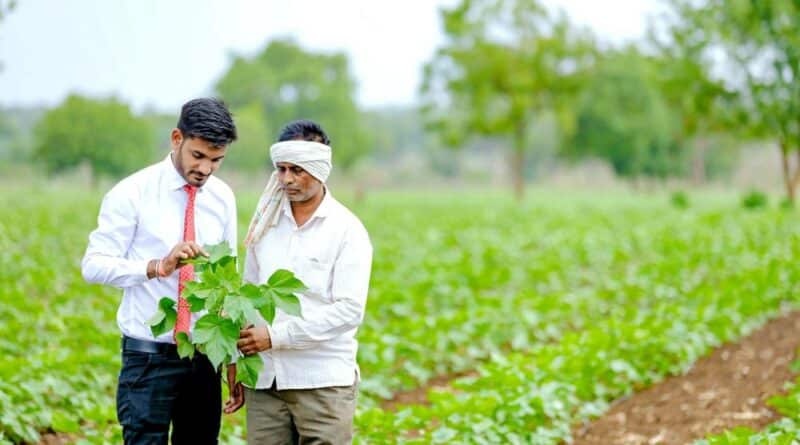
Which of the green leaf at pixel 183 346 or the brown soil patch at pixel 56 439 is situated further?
the brown soil patch at pixel 56 439

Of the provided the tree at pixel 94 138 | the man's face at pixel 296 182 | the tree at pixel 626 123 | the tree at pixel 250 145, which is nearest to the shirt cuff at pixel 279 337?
the man's face at pixel 296 182

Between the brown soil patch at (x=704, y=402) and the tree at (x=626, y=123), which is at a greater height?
the tree at (x=626, y=123)

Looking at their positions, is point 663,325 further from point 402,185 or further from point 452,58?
point 402,185

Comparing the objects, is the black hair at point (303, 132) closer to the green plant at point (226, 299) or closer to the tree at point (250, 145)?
the green plant at point (226, 299)

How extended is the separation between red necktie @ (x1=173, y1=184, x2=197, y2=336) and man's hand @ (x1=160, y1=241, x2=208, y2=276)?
100 millimetres

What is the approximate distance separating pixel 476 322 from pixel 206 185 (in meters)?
5.54

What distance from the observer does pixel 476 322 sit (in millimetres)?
9008

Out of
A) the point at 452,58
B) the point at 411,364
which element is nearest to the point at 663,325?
the point at 411,364

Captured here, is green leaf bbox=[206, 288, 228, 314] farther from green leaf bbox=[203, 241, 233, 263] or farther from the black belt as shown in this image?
the black belt

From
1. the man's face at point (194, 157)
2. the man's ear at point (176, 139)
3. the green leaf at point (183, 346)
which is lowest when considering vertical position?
the green leaf at point (183, 346)

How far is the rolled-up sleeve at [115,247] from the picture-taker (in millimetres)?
3502

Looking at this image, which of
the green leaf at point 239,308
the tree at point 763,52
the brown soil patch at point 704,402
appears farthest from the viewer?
the tree at point 763,52

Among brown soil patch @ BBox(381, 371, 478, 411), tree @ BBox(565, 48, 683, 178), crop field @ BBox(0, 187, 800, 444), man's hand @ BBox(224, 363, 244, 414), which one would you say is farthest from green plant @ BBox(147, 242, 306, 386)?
tree @ BBox(565, 48, 683, 178)

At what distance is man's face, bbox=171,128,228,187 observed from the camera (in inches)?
141
